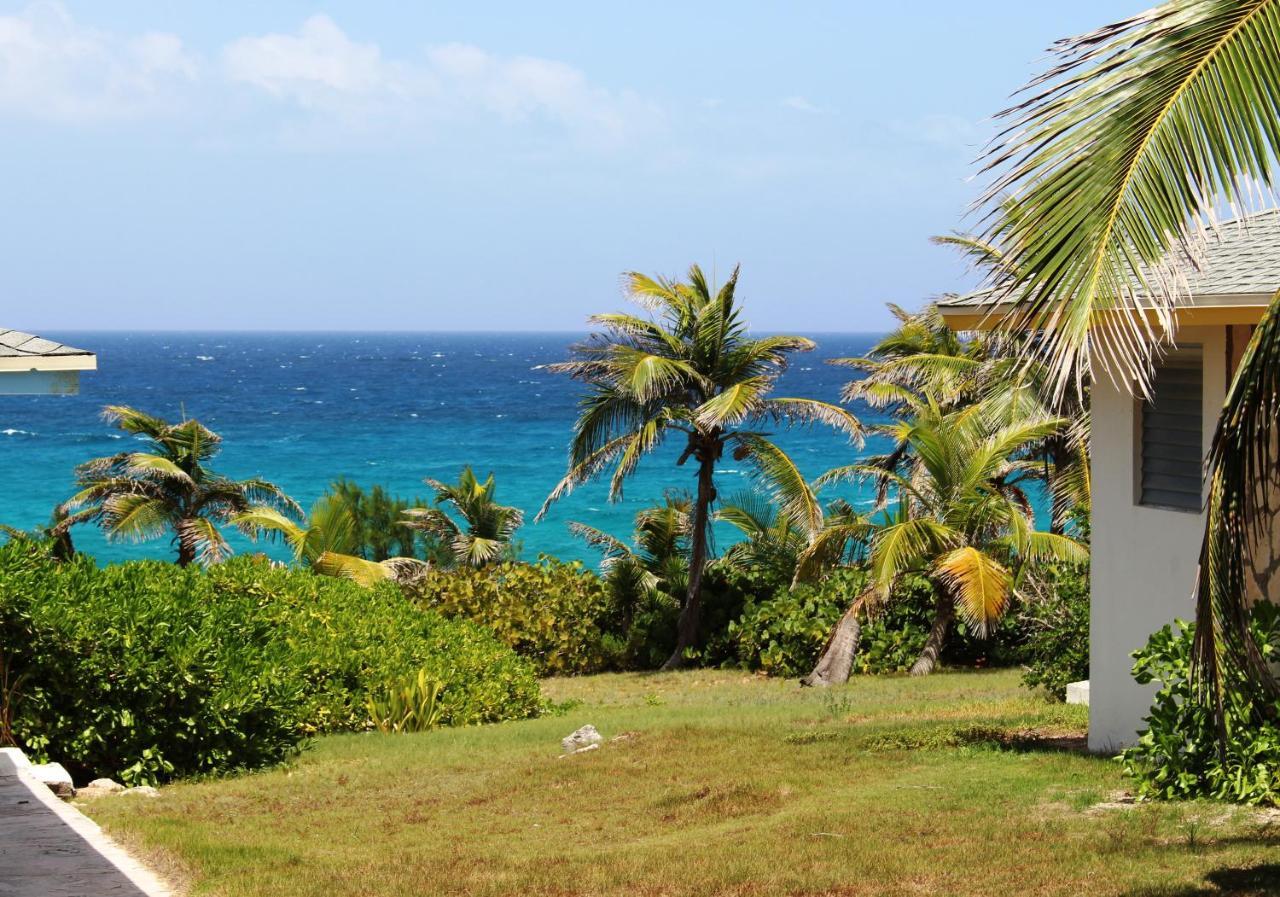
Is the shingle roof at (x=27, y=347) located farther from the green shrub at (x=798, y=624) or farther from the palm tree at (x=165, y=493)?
the palm tree at (x=165, y=493)

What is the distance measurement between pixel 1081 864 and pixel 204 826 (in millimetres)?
5693

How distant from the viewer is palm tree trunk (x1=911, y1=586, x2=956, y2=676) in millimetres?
21672

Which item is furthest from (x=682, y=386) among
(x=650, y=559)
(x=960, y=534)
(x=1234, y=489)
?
(x=1234, y=489)

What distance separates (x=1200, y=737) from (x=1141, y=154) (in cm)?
508

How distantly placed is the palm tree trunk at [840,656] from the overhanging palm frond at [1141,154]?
1642cm

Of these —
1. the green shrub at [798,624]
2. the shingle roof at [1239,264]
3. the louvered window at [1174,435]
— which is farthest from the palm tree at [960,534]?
the louvered window at [1174,435]

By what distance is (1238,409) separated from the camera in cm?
542

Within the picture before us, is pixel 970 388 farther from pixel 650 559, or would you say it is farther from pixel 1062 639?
pixel 1062 639

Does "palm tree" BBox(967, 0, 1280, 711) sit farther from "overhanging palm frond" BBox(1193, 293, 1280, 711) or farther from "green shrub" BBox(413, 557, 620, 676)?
"green shrub" BBox(413, 557, 620, 676)

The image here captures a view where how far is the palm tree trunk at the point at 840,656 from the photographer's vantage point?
21156mm

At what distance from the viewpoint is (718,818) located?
9.45 m

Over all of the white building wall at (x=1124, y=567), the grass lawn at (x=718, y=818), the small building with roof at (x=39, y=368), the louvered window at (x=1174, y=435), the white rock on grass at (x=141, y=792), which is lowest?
the white rock on grass at (x=141, y=792)

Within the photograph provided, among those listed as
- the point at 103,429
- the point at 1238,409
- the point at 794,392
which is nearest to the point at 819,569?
the point at 1238,409

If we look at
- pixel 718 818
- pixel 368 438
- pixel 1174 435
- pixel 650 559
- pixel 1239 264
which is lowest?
pixel 368 438
